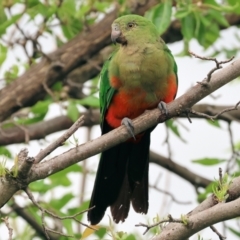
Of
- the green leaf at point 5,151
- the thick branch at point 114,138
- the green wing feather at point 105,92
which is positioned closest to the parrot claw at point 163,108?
the thick branch at point 114,138

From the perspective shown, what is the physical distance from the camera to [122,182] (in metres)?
A: 4.21

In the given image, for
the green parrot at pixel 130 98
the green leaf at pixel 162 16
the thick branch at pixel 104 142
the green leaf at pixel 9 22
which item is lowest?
the thick branch at pixel 104 142

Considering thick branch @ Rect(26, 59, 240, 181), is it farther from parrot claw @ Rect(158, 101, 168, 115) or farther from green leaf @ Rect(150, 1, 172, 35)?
green leaf @ Rect(150, 1, 172, 35)

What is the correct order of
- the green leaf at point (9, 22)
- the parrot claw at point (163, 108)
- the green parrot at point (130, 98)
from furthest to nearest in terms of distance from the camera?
1. the green leaf at point (9, 22)
2. the green parrot at point (130, 98)
3. the parrot claw at point (163, 108)

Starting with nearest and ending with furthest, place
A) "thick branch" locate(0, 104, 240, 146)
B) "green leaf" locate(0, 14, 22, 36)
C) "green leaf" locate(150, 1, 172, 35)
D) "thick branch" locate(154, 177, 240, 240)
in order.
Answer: "thick branch" locate(154, 177, 240, 240) → "green leaf" locate(150, 1, 172, 35) → "green leaf" locate(0, 14, 22, 36) → "thick branch" locate(0, 104, 240, 146)

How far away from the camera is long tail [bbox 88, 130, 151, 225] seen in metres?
4.03

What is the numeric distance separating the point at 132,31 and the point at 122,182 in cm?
85

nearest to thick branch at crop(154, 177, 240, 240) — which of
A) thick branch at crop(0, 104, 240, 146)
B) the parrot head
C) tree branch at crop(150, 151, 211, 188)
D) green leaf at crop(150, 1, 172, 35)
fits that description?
the parrot head

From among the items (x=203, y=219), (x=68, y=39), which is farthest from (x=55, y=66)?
(x=203, y=219)

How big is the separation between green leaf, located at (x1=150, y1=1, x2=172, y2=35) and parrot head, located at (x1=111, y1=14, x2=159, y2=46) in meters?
0.20

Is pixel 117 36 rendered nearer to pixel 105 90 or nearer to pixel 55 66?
pixel 105 90

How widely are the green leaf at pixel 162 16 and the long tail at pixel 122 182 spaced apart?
27.0 inches

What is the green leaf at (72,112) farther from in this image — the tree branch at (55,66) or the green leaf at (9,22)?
the green leaf at (9,22)

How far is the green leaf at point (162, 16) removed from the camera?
4.56 meters
